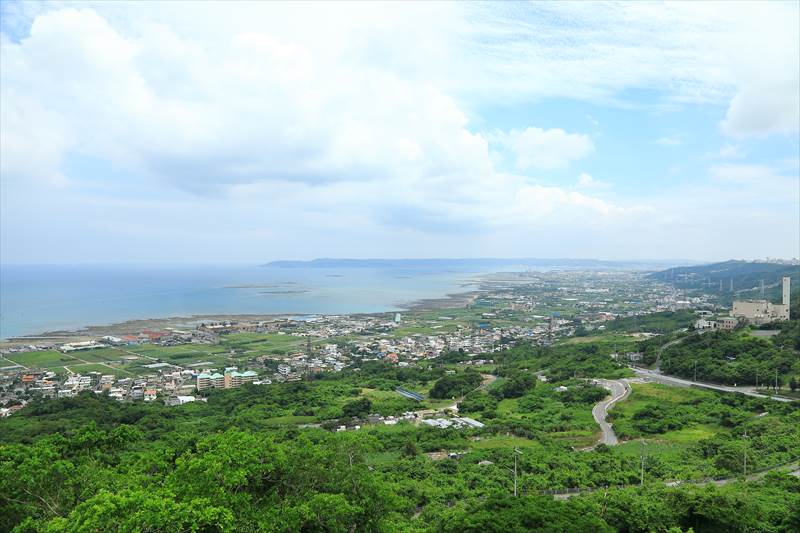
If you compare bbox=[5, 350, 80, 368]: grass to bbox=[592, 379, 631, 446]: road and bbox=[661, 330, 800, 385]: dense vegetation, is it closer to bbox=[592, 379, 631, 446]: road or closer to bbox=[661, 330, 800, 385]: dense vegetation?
bbox=[592, 379, 631, 446]: road

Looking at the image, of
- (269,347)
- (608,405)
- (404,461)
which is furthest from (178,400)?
(608,405)

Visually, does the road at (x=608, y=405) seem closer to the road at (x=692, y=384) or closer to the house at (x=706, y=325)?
the road at (x=692, y=384)

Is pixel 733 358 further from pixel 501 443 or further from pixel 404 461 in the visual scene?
pixel 404 461

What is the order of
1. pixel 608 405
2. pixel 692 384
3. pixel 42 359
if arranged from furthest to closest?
pixel 42 359, pixel 692 384, pixel 608 405

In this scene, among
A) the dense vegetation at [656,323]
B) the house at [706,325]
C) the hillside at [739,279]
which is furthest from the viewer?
the hillside at [739,279]

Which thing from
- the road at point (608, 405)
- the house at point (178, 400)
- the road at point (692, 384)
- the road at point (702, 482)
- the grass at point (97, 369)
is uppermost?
the road at point (702, 482)

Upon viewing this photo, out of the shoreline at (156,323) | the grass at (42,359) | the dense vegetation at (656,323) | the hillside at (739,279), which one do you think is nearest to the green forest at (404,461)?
the grass at (42,359)
